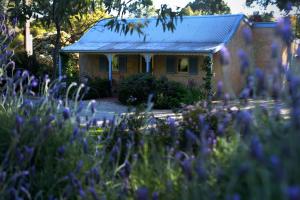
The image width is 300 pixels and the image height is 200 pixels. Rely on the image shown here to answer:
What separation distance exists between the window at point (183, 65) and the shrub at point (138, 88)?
395 centimetres

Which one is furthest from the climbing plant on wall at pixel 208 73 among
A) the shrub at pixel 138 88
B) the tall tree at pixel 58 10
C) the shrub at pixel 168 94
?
the tall tree at pixel 58 10

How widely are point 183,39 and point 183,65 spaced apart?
4.12 feet

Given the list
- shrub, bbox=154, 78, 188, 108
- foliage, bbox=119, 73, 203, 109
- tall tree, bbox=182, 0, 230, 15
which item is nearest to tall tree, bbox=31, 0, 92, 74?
foliage, bbox=119, 73, 203, 109

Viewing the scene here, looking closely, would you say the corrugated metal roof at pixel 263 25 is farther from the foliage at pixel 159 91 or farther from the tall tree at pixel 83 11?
the tall tree at pixel 83 11

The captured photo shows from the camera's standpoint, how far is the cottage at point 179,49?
21672 millimetres

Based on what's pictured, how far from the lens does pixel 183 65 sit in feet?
74.7

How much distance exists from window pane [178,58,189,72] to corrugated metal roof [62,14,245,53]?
0.88 meters

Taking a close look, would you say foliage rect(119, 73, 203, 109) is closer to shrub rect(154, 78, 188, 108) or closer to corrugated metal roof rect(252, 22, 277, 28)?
shrub rect(154, 78, 188, 108)

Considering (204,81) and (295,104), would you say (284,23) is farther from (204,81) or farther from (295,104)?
(204,81)

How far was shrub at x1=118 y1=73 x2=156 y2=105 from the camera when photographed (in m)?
18.5

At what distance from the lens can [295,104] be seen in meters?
2.02

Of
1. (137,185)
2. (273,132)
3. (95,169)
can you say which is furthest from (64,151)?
(273,132)

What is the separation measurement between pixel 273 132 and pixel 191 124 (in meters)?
3.19

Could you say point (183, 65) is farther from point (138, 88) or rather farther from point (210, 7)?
point (210, 7)
